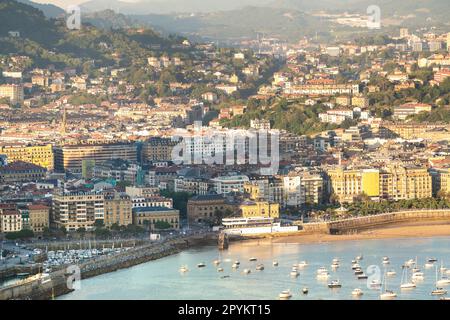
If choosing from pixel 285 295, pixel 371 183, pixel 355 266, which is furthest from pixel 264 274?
pixel 371 183

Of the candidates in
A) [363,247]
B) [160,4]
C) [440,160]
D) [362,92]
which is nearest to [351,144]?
[440,160]

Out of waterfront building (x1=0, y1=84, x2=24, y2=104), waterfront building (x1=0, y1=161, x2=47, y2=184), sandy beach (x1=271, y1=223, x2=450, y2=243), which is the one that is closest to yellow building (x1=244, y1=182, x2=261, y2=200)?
sandy beach (x1=271, y1=223, x2=450, y2=243)

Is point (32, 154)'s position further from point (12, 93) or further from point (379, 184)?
point (12, 93)

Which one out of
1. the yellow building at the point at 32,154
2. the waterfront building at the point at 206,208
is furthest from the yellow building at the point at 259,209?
the yellow building at the point at 32,154

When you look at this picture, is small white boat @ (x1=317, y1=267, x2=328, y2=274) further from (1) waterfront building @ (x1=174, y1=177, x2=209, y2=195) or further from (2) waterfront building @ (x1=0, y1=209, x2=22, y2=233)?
(1) waterfront building @ (x1=174, y1=177, x2=209, y2=195)

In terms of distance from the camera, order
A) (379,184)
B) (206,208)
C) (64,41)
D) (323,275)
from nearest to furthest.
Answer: (323,275) → (206,208) → (379,184) → (64,41)
